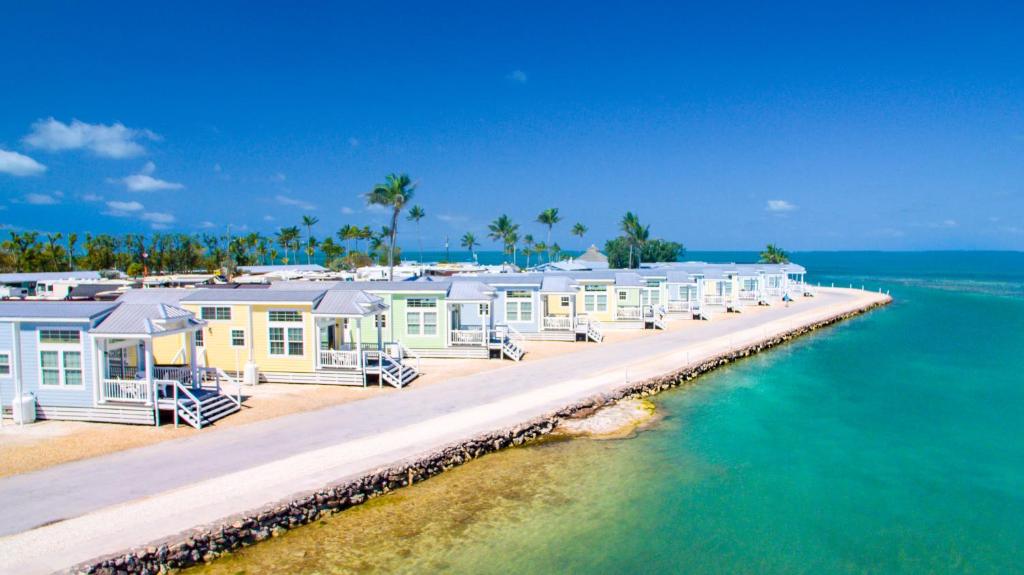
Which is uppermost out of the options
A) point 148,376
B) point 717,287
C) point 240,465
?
point 717,287

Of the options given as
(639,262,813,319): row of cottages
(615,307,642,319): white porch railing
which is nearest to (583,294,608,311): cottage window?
(615,307,642,319): white porch railing

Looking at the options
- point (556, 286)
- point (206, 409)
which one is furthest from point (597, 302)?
point (206, 409)

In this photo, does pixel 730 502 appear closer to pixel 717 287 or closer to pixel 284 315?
pixel 284 315

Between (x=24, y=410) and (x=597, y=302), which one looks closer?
(x=24, y=410)

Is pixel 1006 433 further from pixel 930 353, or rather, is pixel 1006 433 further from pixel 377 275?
pixel 377 275

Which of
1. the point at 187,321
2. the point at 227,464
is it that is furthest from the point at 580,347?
the point at 227,464

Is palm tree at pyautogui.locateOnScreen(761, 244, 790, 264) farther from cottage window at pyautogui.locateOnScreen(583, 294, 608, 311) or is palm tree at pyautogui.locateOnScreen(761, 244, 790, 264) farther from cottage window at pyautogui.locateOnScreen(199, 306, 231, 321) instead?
cottage window at pyautogui.locateOnScreen(199, 306, 231, 321)
